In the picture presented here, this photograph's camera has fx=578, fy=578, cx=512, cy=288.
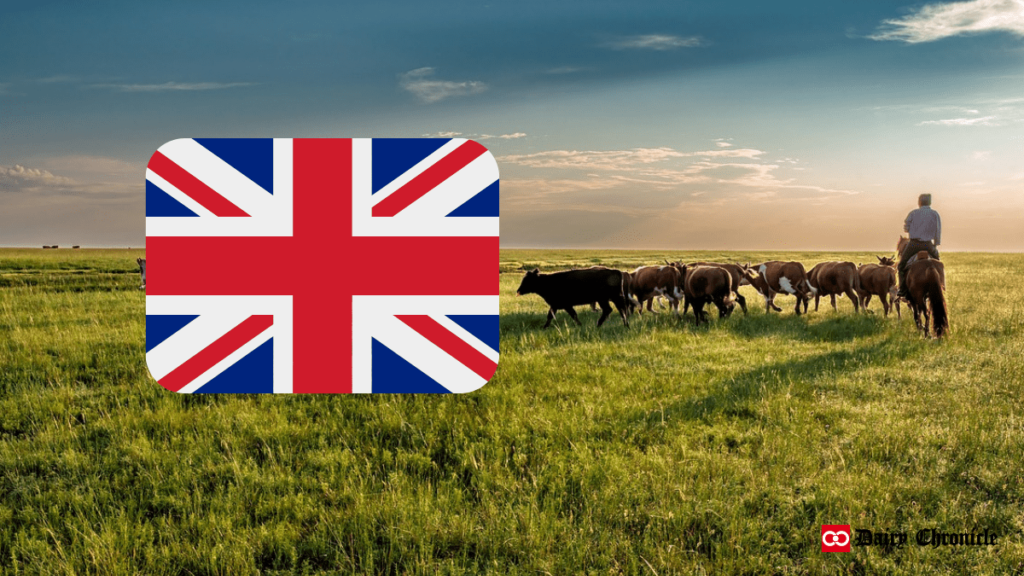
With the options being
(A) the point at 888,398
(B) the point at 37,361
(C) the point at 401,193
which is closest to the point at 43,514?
(C) the point at 401,193

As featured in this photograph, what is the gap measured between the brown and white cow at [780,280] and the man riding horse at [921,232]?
189 inches

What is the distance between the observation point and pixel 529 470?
5684mm

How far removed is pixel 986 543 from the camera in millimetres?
4582

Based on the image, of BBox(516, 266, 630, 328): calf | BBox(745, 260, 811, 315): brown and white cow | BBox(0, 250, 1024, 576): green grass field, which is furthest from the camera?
BBox(745, 260, 811, 315): brown and white cow

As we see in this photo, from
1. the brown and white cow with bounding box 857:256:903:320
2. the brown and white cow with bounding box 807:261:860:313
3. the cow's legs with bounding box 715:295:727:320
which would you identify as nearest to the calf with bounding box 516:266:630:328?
the cow's legs with bounding box 715:295:727:320

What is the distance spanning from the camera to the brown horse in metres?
12.8

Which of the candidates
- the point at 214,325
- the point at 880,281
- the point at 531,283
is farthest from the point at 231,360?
the point at 880,281

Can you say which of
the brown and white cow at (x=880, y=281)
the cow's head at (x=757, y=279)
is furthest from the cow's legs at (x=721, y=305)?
the brown and white cow at (x=880, y=281)

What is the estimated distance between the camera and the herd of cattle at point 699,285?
15406mm

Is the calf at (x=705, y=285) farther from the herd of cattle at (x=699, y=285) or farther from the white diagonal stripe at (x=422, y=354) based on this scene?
the white diagonal stripe at (x=422, y=354)

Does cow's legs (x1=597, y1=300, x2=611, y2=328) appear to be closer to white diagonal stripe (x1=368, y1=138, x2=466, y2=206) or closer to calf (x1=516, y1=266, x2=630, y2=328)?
calf (x1=516, y1=266, x2=630, y2=328)

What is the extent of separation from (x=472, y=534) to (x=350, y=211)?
2688mm

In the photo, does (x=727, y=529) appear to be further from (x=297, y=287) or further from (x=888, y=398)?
(x=888, y=398)

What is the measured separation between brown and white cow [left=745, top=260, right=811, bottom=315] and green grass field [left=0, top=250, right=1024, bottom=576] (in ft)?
29.3
